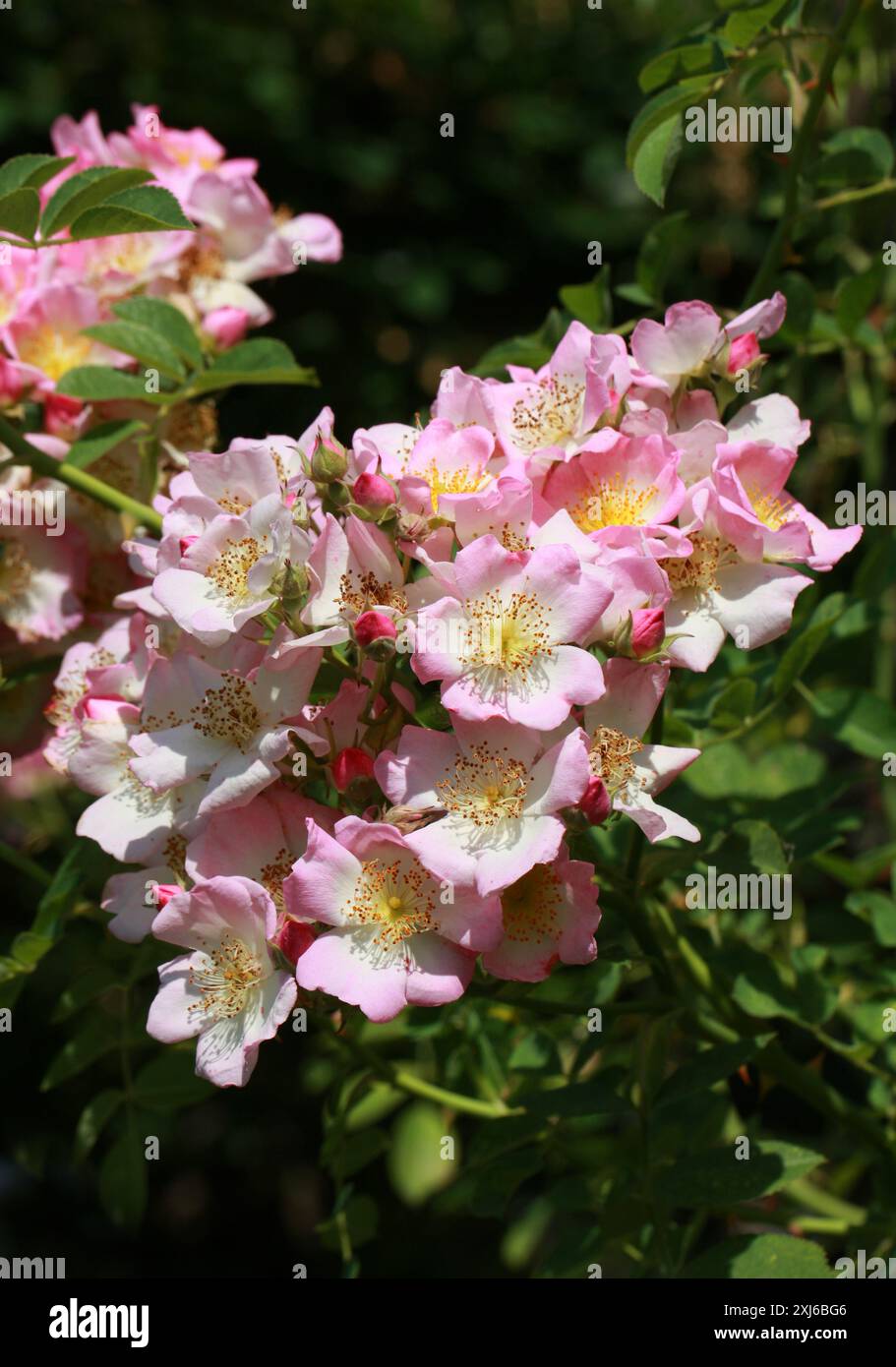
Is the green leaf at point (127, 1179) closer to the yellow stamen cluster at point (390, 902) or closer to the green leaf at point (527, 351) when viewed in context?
the yellow stamen cluster at point (390, 902)

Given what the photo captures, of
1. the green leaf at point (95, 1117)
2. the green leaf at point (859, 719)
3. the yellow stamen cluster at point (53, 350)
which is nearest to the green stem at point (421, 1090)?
the green leaf at point (95, 1117)

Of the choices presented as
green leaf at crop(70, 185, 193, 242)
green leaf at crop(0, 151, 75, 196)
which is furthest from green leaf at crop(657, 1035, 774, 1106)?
green leaf at crop(0, 151, 75, 196)

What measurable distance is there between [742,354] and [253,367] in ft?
1.55

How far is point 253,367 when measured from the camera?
1.41 m

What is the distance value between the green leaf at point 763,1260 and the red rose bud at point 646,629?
19.9 inches

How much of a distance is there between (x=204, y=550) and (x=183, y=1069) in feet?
2.05

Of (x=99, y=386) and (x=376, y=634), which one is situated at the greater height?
(x=99, y=386)

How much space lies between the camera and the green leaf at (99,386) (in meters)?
1.34

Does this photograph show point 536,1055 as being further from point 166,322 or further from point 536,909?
point 166,322

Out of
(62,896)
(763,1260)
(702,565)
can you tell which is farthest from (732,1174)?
(62,896)

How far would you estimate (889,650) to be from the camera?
1.90m

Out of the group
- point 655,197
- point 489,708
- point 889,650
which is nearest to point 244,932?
point 489,708

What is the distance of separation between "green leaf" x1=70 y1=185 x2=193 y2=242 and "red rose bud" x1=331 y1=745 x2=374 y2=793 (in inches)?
16.9
